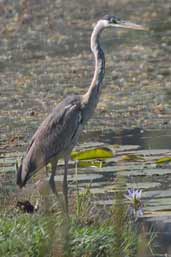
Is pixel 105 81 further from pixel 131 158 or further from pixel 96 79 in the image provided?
pixel 96 79

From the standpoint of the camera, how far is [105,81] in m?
13.1

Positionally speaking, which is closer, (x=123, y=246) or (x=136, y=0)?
(x=123, y=246)

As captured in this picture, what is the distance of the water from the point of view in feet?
29.5

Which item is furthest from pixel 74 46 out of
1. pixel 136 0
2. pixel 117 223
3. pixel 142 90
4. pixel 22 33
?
pixel 117 223

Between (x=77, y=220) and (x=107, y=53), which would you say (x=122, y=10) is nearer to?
(x=107, y=53)

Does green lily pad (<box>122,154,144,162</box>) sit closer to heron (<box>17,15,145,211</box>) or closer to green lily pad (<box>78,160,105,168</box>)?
green lily pad (<box>78,160,105,168</box>)

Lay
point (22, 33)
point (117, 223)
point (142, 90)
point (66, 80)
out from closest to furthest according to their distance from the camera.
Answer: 1. point (117, 223)
2. point (142, 90)
3. point (66, 80)
4. point (22, 33)

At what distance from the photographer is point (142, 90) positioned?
12.3m

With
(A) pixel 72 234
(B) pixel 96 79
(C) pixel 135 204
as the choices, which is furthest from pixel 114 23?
(A) pixel 72 234

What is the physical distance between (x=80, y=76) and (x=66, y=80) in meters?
0.29

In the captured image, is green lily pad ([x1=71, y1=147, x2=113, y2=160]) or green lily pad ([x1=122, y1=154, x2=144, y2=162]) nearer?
green lily pad ([x1=122, y1=154, x2=144, y2=162])

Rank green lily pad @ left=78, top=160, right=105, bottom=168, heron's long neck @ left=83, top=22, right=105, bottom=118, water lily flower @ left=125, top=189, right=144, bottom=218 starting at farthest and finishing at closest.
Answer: green lily pad @ left=78, top=160, right=105, bottom=168 → heron's long neck @ left=83, top=22, right=105, bottom=118 → water lily flower @ left=125, top=189, right=144, bottom=218

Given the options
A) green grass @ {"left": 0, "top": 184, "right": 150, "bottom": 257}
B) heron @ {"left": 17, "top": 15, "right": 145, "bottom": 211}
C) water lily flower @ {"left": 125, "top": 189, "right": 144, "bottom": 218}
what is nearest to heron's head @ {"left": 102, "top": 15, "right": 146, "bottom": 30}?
heron @ {"left": 17, "top": 15, "right": 145, "bottom": 211}

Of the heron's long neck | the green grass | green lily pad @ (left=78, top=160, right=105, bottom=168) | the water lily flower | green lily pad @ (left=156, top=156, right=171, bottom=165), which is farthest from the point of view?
green lily pad @ (left=78, top=160, right=105, bottom=168)
